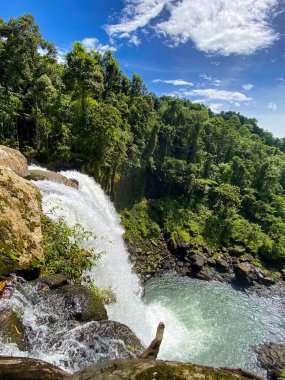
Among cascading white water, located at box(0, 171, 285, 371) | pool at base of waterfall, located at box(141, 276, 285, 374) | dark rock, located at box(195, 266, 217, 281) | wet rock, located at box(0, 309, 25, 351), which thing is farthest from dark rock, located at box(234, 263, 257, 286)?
wet rock, located at box(0, 309, 25, 351)

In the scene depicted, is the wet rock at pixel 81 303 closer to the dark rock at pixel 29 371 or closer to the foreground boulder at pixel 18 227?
the foreground boulder at pixel 18 227

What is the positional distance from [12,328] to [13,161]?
12823 mm

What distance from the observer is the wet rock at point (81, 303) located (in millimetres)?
7477

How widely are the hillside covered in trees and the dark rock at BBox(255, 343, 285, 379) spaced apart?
16.8 metres

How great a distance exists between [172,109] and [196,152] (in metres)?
9.32

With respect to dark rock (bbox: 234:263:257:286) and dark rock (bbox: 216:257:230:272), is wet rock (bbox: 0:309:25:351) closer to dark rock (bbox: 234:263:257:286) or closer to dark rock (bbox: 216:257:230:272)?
dark rock (bbox: 234:263:257:286)

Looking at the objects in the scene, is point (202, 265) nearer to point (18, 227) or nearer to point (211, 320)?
point (211, 320)

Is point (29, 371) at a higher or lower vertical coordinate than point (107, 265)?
higher

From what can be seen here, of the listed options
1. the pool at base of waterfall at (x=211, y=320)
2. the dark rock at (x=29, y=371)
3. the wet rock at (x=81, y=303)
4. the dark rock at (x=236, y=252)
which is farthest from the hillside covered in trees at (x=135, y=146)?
the dark rock at (x=29, y=371)

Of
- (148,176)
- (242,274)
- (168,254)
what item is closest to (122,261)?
(168,254)

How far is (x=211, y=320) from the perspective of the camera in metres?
22.1

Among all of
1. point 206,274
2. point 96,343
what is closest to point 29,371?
point 96,343

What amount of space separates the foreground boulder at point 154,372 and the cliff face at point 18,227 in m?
6.07

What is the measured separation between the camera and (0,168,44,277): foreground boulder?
7.84 metres
